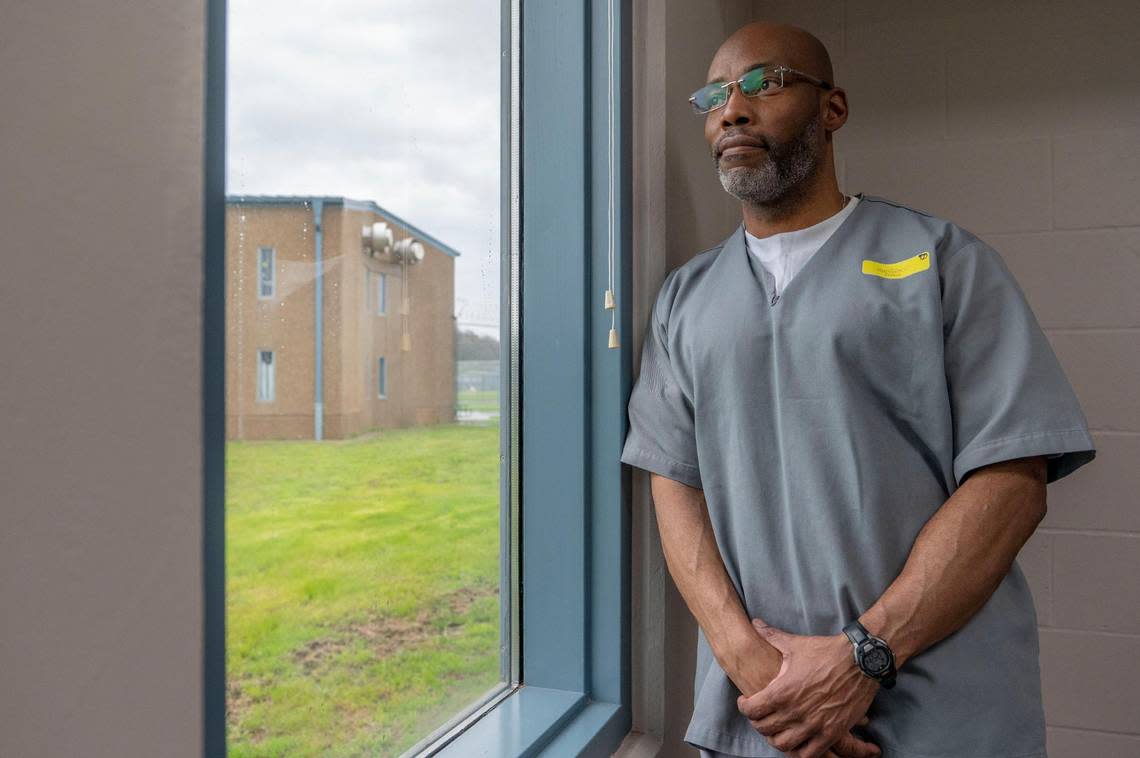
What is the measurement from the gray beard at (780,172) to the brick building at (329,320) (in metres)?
0.43

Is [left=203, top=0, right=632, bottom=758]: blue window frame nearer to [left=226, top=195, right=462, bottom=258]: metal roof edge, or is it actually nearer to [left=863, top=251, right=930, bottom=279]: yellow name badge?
[left=226, top=195, right=462, bottom=258]: metal roof edge

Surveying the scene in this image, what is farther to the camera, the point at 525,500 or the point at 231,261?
the point at 525,500

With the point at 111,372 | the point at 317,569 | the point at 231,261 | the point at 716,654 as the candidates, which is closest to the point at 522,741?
the point at 716,654

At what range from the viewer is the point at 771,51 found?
1.15 meters

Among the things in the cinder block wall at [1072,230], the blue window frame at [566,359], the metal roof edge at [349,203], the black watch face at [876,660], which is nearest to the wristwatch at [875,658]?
the black watch face at [876,660]

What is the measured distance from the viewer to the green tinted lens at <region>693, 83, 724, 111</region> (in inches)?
46.1

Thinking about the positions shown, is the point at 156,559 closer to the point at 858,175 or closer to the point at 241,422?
the point at 241,422

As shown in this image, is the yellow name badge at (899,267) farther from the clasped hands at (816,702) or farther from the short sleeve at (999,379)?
the clasped hands at (816,702)

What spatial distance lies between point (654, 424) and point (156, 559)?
2.74 feet

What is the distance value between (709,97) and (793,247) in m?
0.25

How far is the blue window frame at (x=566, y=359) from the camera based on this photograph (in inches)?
48.9

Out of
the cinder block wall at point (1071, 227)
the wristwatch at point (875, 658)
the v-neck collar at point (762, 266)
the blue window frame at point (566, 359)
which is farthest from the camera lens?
the cinder block wall at point (1071, 227)

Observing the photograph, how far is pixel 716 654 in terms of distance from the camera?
108 cm

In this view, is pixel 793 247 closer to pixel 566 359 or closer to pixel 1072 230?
pixel 566 359
